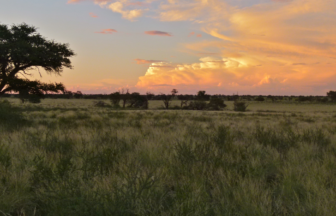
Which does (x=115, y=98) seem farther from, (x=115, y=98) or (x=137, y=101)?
(x=137, y=101)

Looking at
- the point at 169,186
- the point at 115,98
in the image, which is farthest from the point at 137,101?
the point at 169,186

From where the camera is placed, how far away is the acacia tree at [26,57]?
441 inches

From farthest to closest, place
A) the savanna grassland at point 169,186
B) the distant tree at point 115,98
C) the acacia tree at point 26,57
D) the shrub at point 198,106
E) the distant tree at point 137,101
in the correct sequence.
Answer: the distant tree at point 137,101 < the distant tree at point 115,98 < the shrub at point 198,106 < the acacia tree at point 26,57 < the savanna grassland at point 169,186

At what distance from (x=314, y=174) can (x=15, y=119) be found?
518 inches

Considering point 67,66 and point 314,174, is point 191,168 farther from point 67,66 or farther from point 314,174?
point 67,66

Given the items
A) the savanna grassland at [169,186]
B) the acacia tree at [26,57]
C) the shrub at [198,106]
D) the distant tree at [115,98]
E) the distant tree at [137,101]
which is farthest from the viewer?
the distant tree at [137,101]

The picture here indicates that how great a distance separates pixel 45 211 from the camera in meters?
2.96

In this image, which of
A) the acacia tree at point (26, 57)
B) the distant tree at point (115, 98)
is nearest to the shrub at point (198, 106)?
the distant tree at point (115, 98)

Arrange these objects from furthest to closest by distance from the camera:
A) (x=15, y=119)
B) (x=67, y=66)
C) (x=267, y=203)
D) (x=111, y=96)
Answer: (x=111, y=96), (x=67, y=66), (x=15, y=119), (x=267, y=203)

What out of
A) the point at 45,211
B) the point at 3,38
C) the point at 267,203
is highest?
the point at 3,38

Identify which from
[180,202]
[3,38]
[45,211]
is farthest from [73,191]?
[3,38]

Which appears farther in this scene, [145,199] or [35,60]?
[35,60]

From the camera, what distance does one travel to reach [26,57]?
11367 mm

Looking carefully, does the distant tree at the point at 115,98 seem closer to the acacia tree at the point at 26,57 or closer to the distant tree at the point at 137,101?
the distant tree at the point at 137,101
